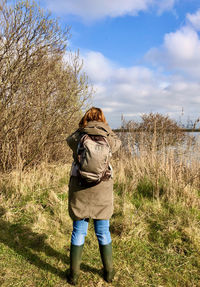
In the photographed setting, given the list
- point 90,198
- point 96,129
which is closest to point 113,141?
point 96,129

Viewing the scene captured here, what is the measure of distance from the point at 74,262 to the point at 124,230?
1126 millimetres

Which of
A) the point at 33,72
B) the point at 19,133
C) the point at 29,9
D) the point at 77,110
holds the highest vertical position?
the point at 29,9

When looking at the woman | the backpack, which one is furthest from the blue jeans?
the backpack

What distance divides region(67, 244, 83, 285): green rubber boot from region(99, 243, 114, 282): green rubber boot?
22 cm

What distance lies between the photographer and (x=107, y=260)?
7.34 feet

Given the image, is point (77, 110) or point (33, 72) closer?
point (33, 72)

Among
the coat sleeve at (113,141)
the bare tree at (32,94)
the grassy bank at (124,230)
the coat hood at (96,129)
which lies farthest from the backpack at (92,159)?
the bare tree at (32,94)

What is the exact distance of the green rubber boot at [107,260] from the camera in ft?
7.27

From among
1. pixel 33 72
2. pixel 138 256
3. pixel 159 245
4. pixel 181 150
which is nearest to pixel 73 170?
pixel 138 256

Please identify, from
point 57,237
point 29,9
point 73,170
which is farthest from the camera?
point 29,9

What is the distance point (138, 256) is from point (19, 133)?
354 centimetres

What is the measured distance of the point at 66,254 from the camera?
2.81 meters

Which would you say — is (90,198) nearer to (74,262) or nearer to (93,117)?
Answer: (74,262)

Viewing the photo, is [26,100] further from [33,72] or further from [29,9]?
[29,9]
